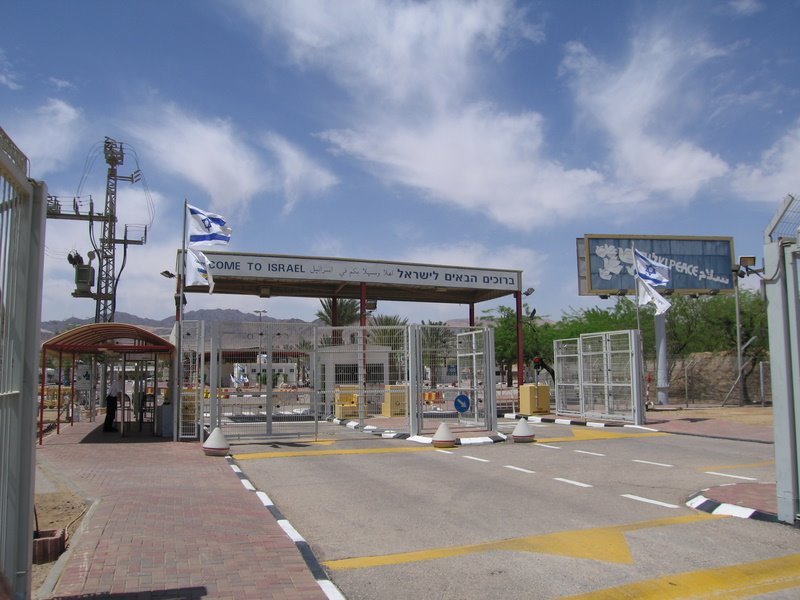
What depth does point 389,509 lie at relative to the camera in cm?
882

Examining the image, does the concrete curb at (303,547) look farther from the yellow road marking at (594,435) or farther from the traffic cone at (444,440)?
the yellow road marking at (594,435)

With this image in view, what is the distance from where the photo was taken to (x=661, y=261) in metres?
Result: 32.3

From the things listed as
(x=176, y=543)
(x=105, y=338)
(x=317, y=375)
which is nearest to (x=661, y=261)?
(x=317, y=375)

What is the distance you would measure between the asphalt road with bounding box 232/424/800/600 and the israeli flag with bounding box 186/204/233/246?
6.15 metres

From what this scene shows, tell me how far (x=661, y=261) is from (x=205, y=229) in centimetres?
2279

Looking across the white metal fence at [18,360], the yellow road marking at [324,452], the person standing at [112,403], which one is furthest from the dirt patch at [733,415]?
the white metal fence at [18,360]

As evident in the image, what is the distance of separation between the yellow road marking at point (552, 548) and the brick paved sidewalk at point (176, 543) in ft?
2.26

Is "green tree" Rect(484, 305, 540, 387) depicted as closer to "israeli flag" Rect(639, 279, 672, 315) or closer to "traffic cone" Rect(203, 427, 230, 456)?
"israeli flag" Rect(639, 279, 672, 315)

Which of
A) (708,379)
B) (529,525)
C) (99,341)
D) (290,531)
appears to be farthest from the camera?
(708,379)

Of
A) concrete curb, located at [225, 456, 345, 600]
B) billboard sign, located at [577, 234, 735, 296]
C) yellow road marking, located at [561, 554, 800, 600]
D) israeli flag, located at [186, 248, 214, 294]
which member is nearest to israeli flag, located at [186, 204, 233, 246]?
israeli flag, located at [186, 248, 214, 294]

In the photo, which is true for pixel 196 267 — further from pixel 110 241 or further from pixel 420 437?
pixel 110 241

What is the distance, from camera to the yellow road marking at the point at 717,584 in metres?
5.46

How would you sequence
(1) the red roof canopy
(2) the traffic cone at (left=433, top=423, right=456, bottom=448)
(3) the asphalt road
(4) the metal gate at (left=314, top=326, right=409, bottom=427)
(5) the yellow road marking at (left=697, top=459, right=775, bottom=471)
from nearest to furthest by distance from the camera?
(3) the asphalt road < (5) the yellow road marking at (left=697, top=459, right=775, bottom=471) < (2) the traffic cone at (left=433, top=423, right=456, bottom=448) < (1) the red roof canopy < (4) the metal gate at (left=314, top=326, right=409, bottom=427)

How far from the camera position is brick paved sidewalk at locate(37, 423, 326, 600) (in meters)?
5.46
